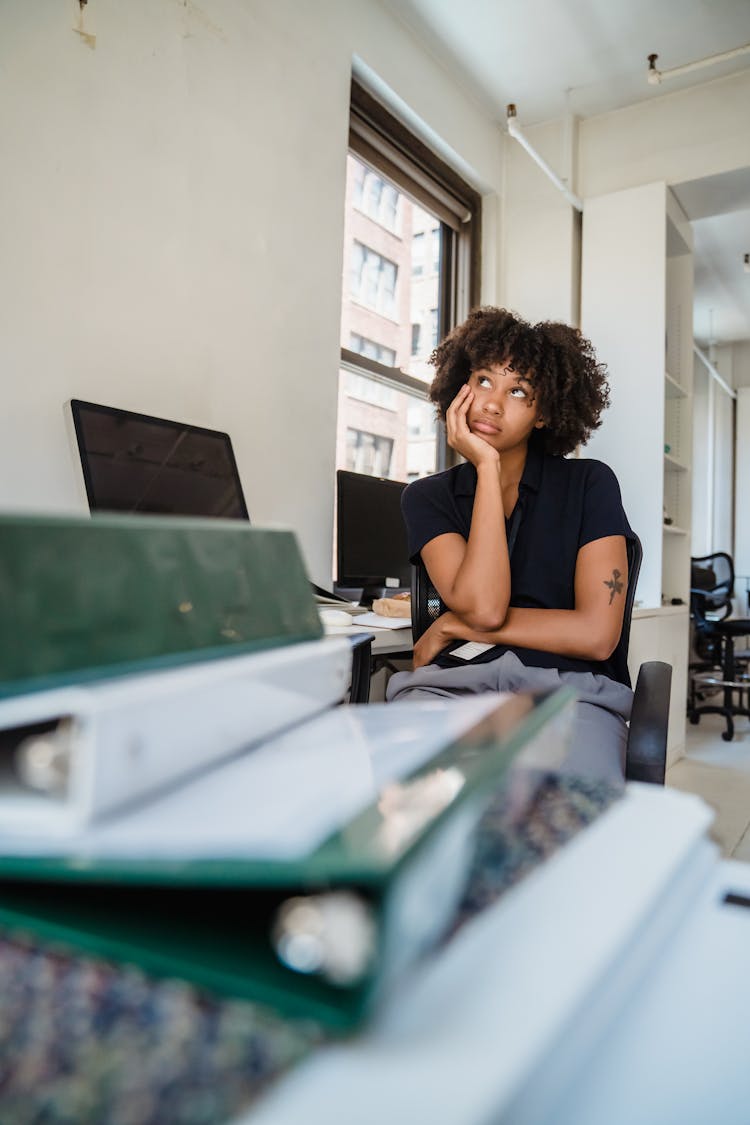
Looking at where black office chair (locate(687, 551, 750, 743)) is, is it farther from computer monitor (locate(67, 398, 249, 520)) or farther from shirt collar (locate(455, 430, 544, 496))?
computer monitor (locate(67, 398, 249, 520))

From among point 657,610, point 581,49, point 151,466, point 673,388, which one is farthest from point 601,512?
point 581,49

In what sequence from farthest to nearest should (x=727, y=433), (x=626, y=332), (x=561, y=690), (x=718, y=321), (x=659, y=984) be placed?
(x=727, y=433), (x=718, y=321), (x=626, y=332), (x=561, y=690), (x=659, y=984)

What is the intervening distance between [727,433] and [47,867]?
25.8ft

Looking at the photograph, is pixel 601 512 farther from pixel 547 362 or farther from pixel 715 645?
pixel 715 645

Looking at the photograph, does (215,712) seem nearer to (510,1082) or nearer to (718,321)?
(510,1082)

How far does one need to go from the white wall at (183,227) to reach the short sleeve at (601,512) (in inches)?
40.3

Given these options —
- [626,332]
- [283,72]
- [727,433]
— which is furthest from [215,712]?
[727,433]

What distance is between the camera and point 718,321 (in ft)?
21.2

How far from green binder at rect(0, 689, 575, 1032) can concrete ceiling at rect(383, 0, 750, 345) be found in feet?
11.6

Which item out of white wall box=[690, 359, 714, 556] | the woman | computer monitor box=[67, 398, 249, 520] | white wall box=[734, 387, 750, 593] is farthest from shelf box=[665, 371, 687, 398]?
white wall box=[734, 387, 750, 593]

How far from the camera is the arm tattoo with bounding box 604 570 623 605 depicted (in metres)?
1.40

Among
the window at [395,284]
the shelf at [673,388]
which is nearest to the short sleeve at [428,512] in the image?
the window at [395,284]

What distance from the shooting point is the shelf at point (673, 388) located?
370 cm

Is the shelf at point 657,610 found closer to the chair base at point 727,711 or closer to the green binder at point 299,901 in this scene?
the chair base at point 727,711
